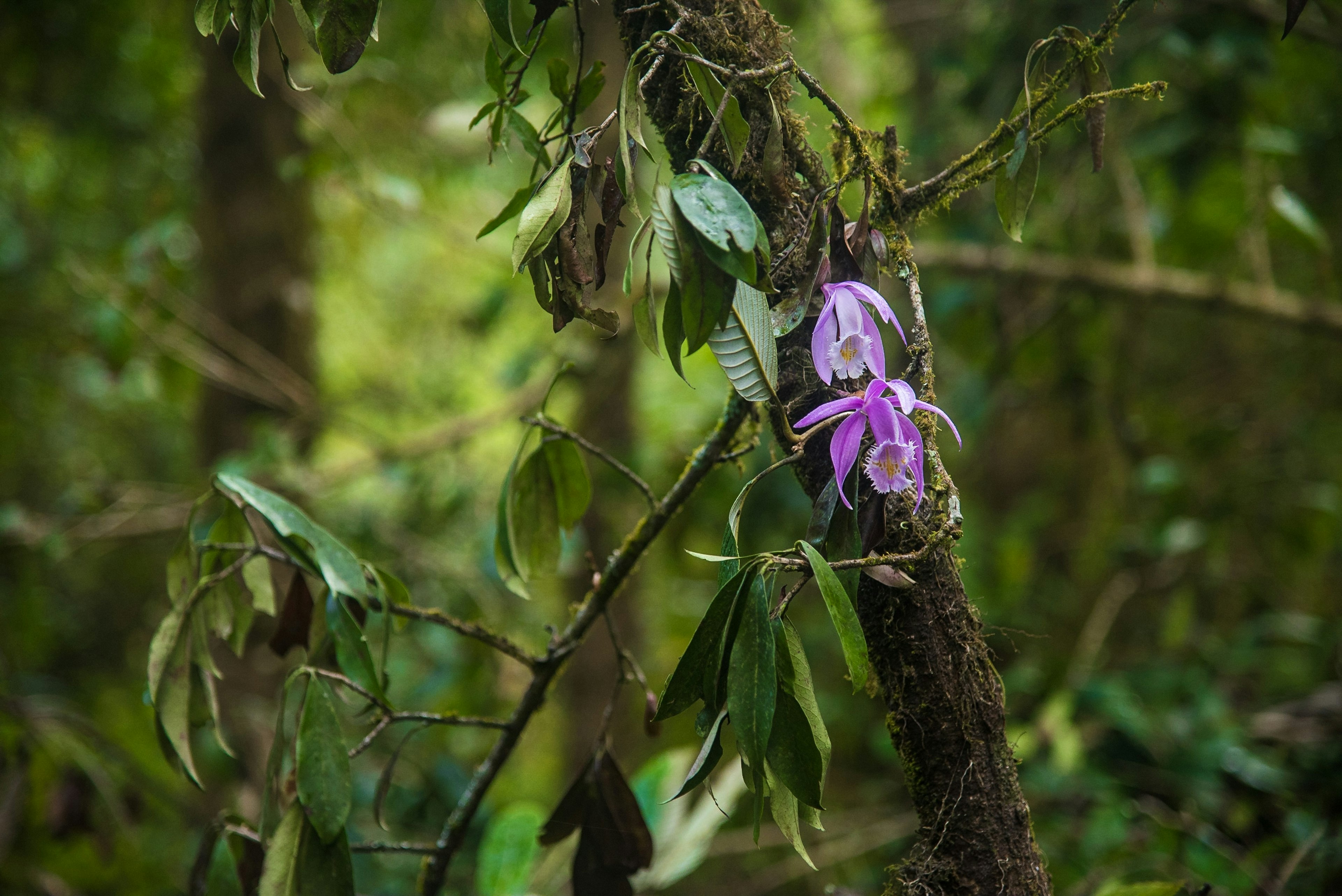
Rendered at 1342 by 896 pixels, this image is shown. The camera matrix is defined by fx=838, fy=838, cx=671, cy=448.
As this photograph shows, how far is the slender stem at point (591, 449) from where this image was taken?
69cm

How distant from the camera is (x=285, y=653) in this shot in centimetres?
74

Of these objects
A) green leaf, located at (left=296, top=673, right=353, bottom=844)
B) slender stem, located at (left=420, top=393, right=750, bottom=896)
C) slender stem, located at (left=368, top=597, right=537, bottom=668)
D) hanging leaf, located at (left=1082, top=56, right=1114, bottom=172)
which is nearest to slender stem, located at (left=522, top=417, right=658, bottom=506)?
slender stem, located at (left=420, top=393, right=750, bottom=896)

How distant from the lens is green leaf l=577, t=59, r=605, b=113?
2.06ft

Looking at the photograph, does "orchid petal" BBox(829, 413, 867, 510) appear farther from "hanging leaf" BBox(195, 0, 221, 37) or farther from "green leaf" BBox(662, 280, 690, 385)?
"hanging leaf" BBox(195, 0, 221, 37)

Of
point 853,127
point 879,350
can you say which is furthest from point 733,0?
point 879,350

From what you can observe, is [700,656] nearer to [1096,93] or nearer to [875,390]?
[875,390]

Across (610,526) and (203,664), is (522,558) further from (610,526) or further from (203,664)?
(610,526)

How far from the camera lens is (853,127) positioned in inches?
21.4

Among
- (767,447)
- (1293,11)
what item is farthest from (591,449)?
(767,447)

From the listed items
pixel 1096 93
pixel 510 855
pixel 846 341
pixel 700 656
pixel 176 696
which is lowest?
pixel 510 855

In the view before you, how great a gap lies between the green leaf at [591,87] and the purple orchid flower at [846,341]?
26 cm

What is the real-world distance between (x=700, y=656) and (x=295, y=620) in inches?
16.4

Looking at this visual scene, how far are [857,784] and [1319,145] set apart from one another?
2051mm

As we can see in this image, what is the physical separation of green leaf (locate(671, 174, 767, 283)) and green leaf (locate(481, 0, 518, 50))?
188 millimetres
